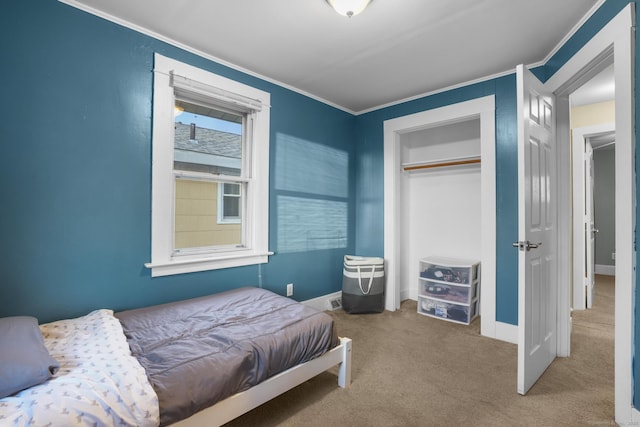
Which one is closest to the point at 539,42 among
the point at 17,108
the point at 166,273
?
the point at 166,273

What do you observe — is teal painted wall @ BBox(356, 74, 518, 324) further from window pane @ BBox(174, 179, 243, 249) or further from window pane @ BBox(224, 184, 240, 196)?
window pane @ BBox(174, 179, 243, 249)

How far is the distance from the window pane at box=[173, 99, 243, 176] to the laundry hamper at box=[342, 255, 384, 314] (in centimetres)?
162

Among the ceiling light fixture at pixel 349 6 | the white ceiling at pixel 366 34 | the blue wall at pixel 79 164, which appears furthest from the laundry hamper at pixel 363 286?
the ceiling light fixture at pixel 349 6

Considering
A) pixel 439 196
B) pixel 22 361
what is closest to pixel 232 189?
pixel 22 361

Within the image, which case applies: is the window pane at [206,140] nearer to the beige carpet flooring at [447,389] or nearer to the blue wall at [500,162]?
the blue wall at [500,162]

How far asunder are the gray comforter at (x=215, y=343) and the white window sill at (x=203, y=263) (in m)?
0.27

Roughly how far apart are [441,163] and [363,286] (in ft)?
5.65

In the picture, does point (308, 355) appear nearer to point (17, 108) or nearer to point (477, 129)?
point (17, 108)

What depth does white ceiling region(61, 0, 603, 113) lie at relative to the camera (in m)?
1.90

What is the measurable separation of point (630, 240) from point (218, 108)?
2.93 metres

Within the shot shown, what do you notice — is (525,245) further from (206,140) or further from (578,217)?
(206,140)

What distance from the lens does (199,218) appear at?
2.58 m

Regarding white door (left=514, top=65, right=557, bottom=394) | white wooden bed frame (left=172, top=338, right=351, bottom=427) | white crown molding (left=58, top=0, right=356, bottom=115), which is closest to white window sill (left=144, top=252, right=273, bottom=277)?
white wooden bed frame (left=172, top=338, right=351, bottom=427)

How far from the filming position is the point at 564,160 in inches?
91.2
